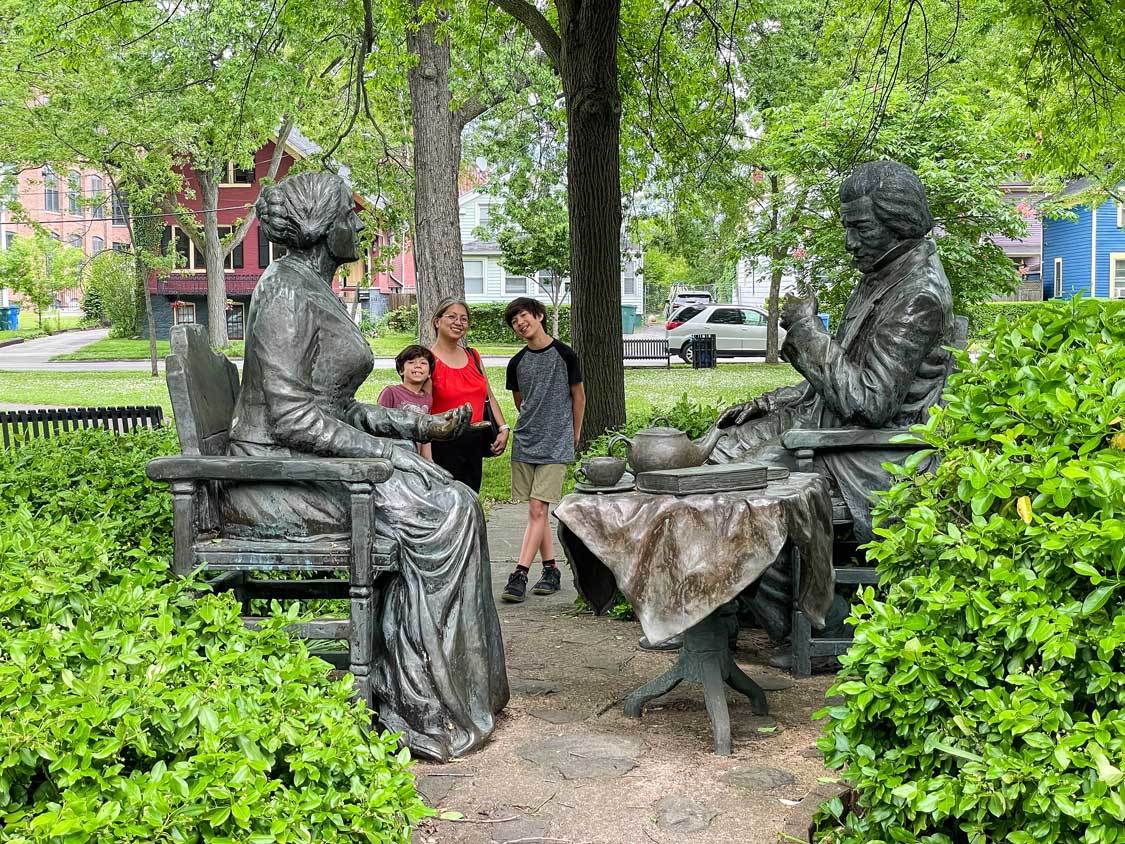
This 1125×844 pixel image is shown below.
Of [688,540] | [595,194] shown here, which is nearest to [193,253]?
[595,194]

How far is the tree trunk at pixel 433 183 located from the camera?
49.3ft

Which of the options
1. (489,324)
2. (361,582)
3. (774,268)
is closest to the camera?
(361,582)

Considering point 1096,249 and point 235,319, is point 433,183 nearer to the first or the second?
point 1096,249

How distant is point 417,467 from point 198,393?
90 centimetres

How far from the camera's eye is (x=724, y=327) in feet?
125

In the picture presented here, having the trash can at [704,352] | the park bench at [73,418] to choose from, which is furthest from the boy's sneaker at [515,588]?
the trash can at [704,352]

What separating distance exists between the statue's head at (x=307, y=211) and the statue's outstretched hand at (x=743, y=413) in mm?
2253

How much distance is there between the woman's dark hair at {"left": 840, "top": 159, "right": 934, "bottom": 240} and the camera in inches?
228

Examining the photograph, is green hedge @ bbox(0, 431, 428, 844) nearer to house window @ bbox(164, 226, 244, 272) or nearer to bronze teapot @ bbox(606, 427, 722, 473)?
bronze teapot @ bbox(606, 427, 722, 473)

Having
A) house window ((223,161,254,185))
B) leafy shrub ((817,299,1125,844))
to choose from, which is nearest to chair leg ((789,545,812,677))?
leafy shrub ((817,299,1125,844))

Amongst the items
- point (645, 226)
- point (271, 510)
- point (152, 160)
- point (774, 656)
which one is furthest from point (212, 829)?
point (152, 160)

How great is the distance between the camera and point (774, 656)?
6.02 metres

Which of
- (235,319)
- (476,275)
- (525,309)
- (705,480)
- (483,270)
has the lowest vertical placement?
(705,480)

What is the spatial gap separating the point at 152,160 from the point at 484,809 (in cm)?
2933
